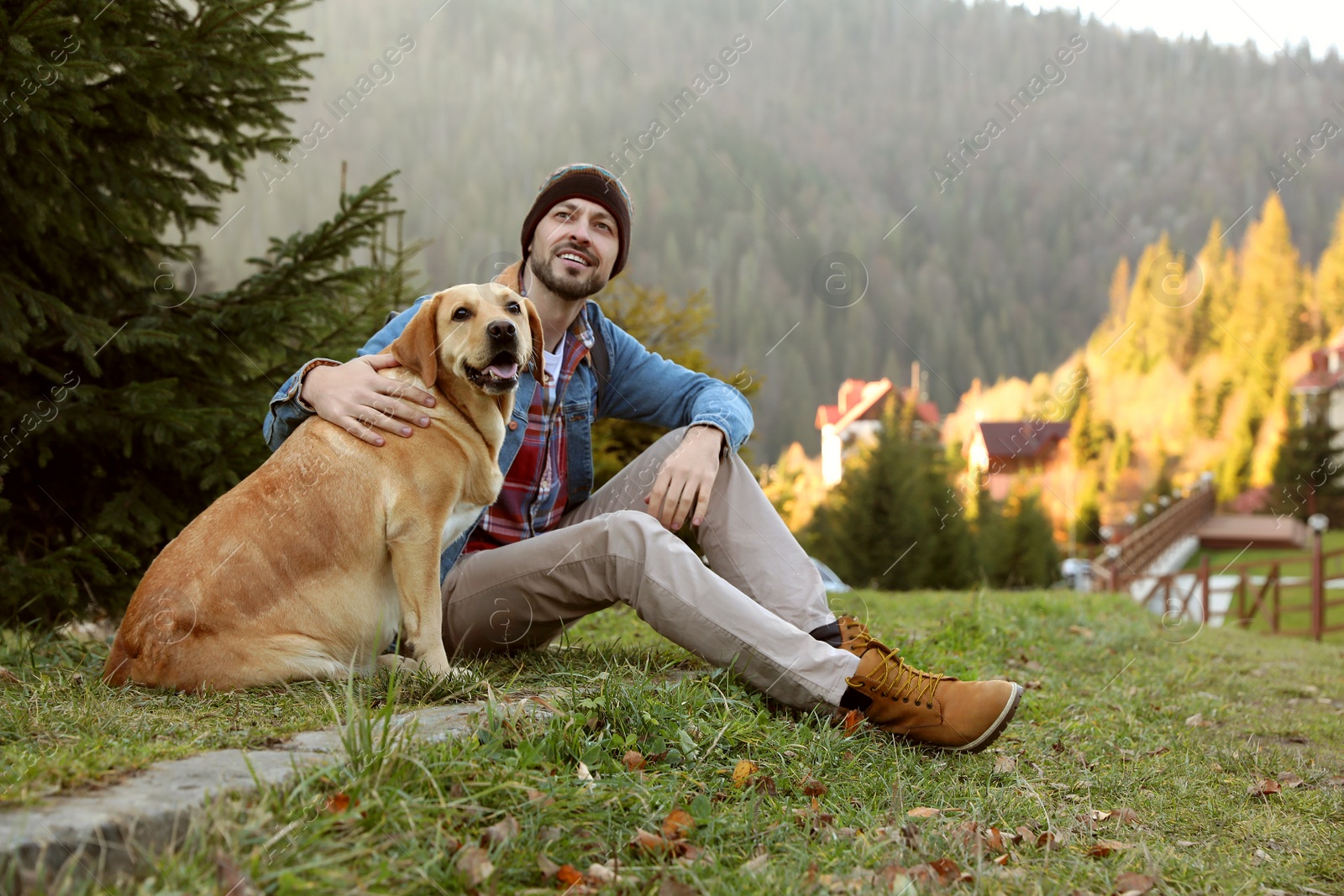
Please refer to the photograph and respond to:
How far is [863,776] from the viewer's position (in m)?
2.77

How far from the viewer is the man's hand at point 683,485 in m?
3.25

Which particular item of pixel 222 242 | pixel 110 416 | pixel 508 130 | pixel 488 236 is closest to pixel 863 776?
pixel 110 416

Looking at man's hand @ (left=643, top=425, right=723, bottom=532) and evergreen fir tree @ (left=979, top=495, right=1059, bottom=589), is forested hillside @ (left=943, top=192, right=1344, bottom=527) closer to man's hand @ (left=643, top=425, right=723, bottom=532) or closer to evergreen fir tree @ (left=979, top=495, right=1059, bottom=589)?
evergreen fir tree @ (left=979, top=495, right=1059, bottom=589)

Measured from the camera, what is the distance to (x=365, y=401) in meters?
3.02

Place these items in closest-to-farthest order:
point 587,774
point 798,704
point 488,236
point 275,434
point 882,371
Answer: point 587,774 → point 798,704 → point 275,434 → point 488,236 → point 882,371

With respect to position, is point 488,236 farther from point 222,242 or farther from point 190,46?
point 190,46

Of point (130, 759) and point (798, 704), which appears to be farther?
point (798, 704)

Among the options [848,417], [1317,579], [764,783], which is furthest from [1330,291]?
[764,783]

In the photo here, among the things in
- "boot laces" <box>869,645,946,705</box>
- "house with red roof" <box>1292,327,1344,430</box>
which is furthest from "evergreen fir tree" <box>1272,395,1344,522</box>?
"boot laces" <box>869,645,946,705</box>

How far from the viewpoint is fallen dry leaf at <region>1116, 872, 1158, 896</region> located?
2133mm

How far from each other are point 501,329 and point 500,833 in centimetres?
162

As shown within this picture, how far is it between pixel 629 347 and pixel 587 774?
214 cm

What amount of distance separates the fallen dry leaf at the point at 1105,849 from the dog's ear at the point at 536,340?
235 cm

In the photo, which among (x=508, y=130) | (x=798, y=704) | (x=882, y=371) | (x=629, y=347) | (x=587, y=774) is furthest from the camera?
(x=882, y=371)
